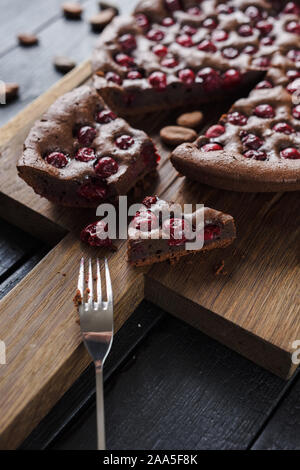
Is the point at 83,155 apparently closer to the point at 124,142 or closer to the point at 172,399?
the point at 124,142

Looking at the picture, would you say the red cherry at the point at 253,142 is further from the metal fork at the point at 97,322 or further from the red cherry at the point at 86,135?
the metal fork at the point at 97,322

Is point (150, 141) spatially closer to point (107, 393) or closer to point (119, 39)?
point (119, 39)

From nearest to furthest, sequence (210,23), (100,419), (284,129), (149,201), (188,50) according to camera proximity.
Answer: (100,419), (149,201), (284,129), (188,50), (210,23)

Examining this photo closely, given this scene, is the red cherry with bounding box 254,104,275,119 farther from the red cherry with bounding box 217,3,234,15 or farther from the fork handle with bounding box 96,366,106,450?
the fork handle with bounding box 96,366,106,450

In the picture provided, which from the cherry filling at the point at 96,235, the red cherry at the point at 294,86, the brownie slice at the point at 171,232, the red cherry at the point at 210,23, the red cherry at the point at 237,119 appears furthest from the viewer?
the red cherry at the point at 210,23

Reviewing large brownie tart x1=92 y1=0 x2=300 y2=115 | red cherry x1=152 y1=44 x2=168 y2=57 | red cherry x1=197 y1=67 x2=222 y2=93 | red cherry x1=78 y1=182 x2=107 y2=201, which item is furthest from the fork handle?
red cherry x1=152 y1=44 x2=168 y2=57

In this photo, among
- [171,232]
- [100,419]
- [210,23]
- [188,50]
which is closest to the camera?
[100,419]

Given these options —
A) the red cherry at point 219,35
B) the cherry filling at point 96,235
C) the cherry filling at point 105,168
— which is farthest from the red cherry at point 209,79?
the cherry filling at point 96,235

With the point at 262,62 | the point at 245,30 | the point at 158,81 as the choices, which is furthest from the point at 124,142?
the point at 245,30
